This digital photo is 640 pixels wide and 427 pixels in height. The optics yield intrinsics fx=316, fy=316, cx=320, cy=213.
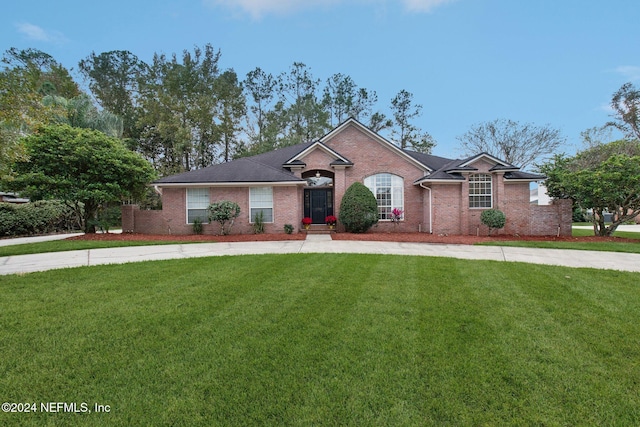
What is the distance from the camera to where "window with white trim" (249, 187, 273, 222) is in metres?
16.0

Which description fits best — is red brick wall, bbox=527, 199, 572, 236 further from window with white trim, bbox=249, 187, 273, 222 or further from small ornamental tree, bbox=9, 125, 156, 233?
small ornamental tree, bbox=9, 125, 156, 233

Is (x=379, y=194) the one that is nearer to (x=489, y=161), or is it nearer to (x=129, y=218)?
(x=489, y=161)

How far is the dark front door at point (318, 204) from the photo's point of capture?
60.1 feet

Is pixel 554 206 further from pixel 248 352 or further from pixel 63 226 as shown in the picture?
pixel 63 226

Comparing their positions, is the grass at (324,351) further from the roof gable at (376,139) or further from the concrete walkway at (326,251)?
the roof gable at (376,139)

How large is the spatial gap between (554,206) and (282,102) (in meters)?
26.7

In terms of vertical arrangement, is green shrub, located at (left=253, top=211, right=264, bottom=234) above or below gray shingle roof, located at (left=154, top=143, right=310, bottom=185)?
below

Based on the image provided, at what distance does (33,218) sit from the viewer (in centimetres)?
1684

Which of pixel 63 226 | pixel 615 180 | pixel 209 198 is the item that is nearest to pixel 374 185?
pixel 209 198

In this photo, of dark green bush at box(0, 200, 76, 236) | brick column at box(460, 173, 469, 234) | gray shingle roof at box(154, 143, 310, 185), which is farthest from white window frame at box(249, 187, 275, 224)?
dark green bush at box(0, 200, 76, 236)

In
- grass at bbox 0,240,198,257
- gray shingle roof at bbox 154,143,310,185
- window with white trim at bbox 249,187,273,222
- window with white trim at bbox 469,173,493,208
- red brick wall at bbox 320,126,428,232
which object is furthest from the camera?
red brick wall at bbox 320,126,428,232

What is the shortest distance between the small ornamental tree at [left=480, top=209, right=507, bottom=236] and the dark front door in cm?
790

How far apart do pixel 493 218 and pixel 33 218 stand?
23.4m

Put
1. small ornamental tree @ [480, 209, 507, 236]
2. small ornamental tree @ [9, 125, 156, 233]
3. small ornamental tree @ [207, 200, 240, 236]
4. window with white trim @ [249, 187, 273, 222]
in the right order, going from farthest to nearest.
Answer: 1. window with white trim @ [249, 187, 273, 222]
2. small ornamental tree @ [207, 200, 240, 236]
3. small ornamental tree @ [480, 209, 507, 236]
4. small ornamental tree @ [9, 125, 156, 233]
